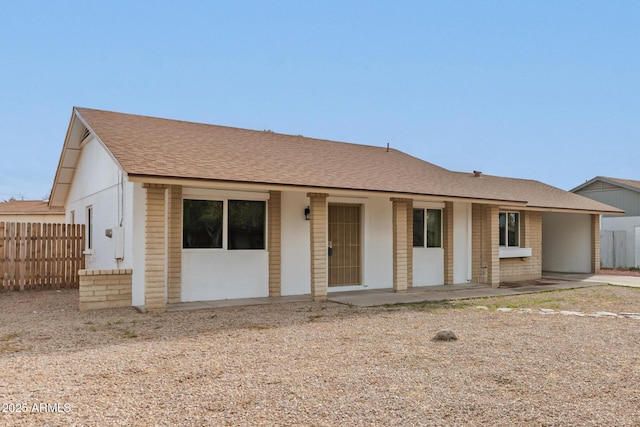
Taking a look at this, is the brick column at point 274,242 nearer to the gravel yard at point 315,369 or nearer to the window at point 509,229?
the gravel yard at point 315,369

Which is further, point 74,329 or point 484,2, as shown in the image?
point 484,2

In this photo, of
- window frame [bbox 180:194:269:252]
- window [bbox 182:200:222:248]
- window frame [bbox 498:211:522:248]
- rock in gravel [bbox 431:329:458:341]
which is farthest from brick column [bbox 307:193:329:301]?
window frame [bbox 498:211:522:248]

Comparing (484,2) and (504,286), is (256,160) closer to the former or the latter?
(484,2)

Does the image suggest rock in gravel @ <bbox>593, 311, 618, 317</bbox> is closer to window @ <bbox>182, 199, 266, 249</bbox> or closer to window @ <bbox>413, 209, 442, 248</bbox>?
window @ <bbox>413, 209, 442, 248</bbox>

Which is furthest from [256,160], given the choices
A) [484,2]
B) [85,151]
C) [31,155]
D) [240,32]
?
[31,155]

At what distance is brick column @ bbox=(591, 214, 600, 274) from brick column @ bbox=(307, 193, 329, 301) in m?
→ 14.1

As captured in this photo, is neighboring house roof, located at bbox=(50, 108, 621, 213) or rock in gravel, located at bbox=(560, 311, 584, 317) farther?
neighboring house roof, located at bbox=(50, 108, 621, 213)

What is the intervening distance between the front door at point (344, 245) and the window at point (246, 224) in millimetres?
2070

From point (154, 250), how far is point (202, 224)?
1.72m

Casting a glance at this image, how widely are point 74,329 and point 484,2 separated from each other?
1216cm

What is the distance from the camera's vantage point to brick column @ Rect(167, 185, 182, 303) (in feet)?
35.3

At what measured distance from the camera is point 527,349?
270 inches

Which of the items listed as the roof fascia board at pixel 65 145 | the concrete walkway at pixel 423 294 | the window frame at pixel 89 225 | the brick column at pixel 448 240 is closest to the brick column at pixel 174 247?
the concrete walkway at pixel 423 294

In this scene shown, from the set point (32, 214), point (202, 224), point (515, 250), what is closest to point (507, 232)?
point (515, 250)
